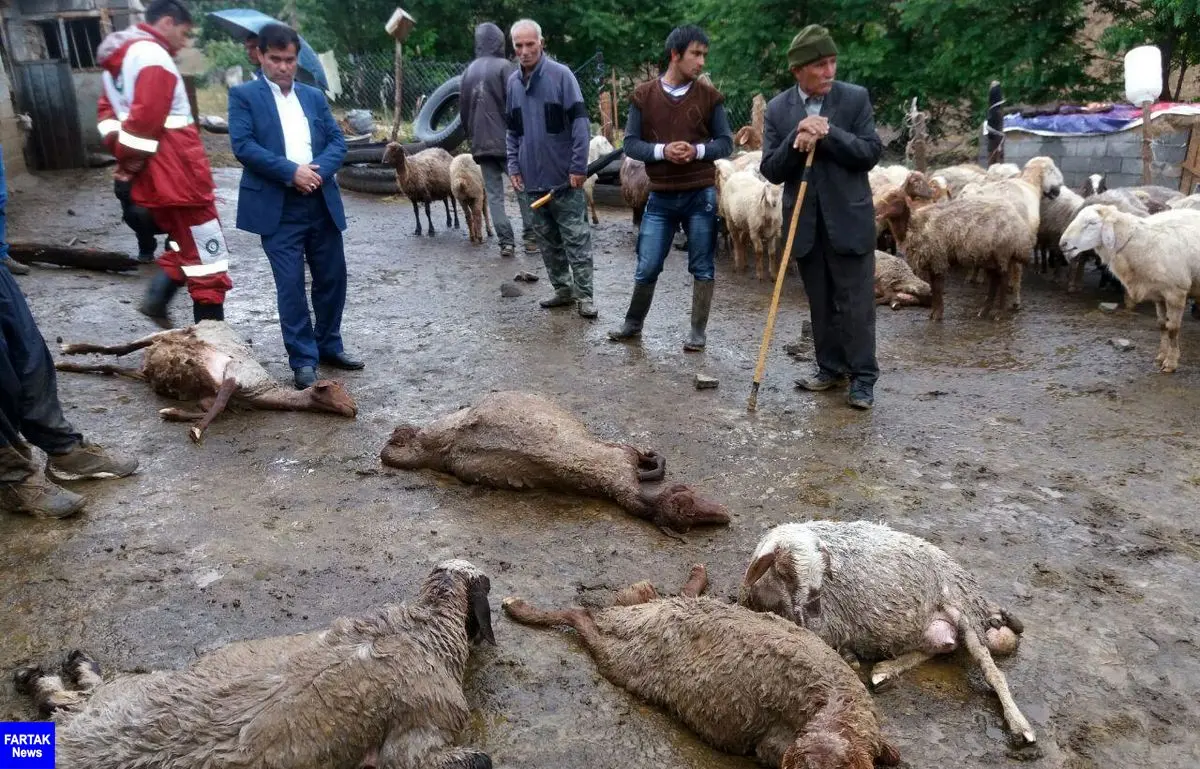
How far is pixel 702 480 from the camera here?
15.2 feet

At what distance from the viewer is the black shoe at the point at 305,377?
5.90 m

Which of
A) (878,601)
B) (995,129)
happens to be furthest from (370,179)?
(878,601)

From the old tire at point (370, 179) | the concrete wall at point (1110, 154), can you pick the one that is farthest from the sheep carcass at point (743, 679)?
the old tire at point (370, 179)

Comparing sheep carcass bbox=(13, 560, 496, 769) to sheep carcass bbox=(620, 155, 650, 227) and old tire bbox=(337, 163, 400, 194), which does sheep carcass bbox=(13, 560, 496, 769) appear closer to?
sheep carcass bbox=(620, 155, 650, 227)

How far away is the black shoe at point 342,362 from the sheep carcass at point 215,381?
73 cm

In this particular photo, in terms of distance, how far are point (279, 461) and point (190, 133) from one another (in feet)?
9.05

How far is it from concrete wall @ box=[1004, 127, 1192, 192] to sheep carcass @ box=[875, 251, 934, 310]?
463 cm

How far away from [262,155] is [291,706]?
419 centimetres

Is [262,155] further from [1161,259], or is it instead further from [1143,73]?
[1143,73]

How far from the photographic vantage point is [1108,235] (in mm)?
6723

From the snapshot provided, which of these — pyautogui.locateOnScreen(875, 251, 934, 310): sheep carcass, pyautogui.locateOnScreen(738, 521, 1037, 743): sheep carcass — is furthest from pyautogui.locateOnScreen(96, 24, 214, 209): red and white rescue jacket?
pyautogui.locateOnScreen(875, 251, 934, 310): sheep carcass

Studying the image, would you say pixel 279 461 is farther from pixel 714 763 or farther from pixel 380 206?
pixel 380 206

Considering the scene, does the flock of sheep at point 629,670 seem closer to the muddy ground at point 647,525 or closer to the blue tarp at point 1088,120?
the muddy ground at point 647,525

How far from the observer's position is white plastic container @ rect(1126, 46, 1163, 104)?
980 cm
